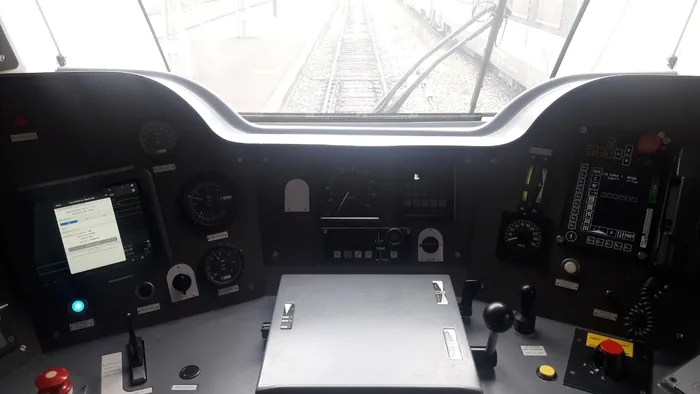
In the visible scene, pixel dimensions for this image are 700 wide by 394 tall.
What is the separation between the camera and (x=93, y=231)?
1.46 meters

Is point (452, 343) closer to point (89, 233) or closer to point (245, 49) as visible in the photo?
point (89, 233)

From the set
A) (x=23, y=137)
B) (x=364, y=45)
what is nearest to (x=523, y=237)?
(x=364, y=45)

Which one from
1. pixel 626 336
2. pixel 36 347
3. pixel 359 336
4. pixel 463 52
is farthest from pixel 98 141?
pixel 626 336

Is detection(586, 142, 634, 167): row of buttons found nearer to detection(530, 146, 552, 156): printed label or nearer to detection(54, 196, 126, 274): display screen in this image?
detection(530, 146, 552, 156): printed label

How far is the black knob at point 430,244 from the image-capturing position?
1.70 m

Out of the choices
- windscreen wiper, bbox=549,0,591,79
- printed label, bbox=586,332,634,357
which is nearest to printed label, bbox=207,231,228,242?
printed label, bbox=586,332,634,357

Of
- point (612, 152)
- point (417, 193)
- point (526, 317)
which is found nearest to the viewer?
point (612, 152)


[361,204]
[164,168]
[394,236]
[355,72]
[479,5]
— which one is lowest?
[394,236]

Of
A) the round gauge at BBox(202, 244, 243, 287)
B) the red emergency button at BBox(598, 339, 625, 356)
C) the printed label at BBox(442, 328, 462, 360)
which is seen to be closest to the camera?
the printed label at BBox(442, 328, 462, 360)

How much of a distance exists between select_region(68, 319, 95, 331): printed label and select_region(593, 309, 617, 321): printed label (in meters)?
1.60

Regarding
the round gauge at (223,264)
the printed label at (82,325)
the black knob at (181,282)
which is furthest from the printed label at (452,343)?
the printed label at (82,325)

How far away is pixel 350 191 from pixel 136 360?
2.74 ft

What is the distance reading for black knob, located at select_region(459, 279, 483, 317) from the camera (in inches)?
62.2

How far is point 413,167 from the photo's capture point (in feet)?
5.40
